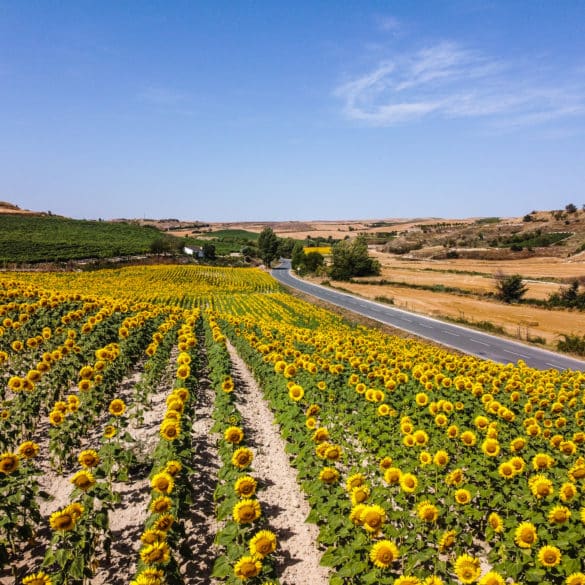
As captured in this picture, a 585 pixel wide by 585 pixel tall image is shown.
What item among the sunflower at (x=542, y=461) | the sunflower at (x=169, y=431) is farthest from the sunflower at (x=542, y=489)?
the sunflower at (x=169, y=431)

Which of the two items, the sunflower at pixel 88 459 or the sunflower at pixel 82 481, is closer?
the sunflower at pixel 82 481

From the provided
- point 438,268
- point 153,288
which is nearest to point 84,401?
point 153,288

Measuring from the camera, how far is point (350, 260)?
270 ft

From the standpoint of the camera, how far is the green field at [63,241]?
Answer: 7875cm

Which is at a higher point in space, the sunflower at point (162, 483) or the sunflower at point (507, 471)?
the sunflower at point (162, 483)

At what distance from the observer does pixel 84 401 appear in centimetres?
895

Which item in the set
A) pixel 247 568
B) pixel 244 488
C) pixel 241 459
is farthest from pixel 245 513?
pixel 241 459

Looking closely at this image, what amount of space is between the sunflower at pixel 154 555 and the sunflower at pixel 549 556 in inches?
164

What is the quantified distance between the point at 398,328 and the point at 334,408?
24.4 meters

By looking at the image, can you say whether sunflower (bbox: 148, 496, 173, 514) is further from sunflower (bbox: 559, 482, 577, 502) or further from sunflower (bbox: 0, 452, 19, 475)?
sunflower (bbox: 559, 482, 577, 502)

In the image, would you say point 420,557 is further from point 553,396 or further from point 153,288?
point 153,288

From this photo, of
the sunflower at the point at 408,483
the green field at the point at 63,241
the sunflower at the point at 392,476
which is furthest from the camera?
the green field at the point at 63,241

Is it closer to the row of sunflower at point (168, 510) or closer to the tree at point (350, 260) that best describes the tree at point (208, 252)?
the tree at point (350, 260)

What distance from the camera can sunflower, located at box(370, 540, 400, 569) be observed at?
3.90m
